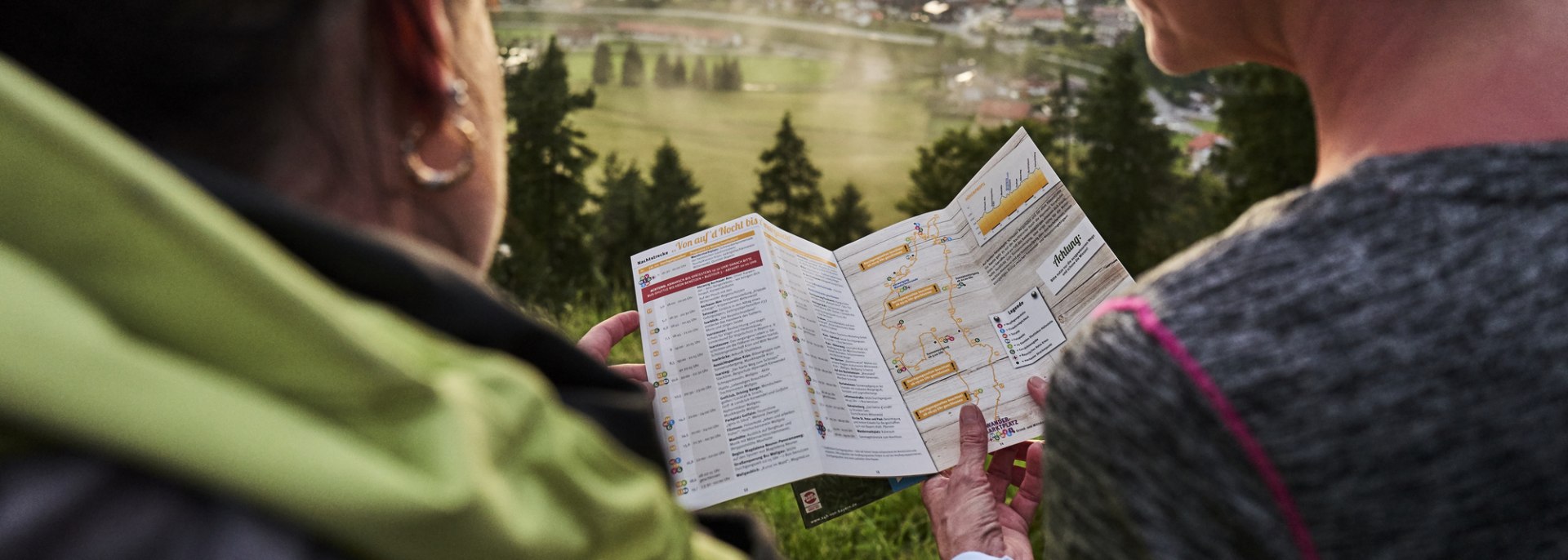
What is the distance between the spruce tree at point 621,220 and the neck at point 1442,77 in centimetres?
300

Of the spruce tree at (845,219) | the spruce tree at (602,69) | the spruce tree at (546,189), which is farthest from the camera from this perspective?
the spruce tree at (602,69)

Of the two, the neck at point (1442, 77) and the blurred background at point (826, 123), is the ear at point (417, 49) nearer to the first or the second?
the neck at point (1442, 77)

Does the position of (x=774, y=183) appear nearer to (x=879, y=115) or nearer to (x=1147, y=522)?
(x=879, y=115)

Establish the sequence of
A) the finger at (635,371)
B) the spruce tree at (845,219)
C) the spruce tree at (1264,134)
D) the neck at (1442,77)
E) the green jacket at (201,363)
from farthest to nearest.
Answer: the spruce tree at (845,219), the spruce tree at (1264,134), the finger at (635,371), the neck at (1442,77), the green jacket at (201,363)

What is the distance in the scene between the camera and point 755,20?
398 centimetres

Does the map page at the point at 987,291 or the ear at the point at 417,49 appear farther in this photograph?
the map page at the point at 987,291

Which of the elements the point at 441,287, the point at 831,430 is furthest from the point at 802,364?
the point at 441,287

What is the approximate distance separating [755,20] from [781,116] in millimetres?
414

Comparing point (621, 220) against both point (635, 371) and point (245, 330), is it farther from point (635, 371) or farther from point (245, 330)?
point (245, 330)

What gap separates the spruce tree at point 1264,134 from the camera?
360cm

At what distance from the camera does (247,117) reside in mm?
712

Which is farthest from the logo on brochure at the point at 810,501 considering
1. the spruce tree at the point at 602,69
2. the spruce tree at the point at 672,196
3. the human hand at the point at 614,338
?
the spruce tree at the point at 602,69

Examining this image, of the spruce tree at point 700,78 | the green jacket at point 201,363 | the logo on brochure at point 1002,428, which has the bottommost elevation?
the green jacket at point 201,363

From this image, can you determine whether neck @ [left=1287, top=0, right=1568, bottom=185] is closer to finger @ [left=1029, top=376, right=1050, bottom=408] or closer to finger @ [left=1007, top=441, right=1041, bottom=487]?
finger @ [left=1029, top=376, right=1050, bottom=408]
